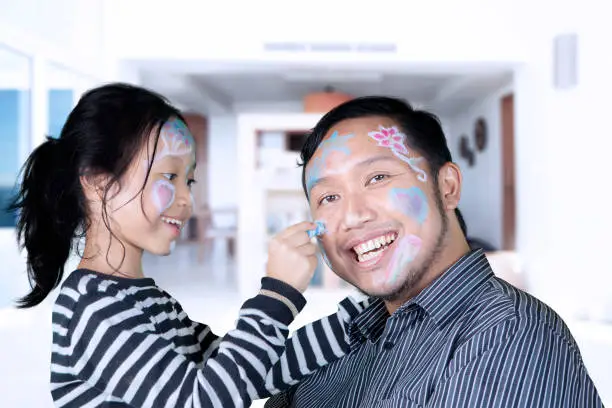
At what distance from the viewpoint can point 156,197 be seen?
112 cm

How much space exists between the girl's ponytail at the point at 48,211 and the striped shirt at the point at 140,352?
0.51 ft

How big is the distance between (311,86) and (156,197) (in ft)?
28.2

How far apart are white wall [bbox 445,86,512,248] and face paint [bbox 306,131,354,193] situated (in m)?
7.08

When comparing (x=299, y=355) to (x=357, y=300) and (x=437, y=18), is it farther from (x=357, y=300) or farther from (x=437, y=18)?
(x=437, y=18)

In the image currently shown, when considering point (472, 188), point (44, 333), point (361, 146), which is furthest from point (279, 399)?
point (472, 188)

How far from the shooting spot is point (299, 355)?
1.22 metres

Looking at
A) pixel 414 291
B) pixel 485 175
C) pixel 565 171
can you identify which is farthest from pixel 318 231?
pixel 485 175

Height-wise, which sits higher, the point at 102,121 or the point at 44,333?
the point at 102,121

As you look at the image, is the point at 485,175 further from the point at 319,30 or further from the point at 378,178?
the point at 378,178

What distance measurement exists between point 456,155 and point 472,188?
1.29 m

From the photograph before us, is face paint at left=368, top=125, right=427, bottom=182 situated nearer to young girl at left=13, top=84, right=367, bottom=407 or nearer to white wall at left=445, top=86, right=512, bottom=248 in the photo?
young girl at left=13, top=84, right=367, bottom=407

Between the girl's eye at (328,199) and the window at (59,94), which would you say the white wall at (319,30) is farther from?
the girl's eye at (328,199)

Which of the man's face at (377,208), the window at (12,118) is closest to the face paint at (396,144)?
the man's face at (377,208)

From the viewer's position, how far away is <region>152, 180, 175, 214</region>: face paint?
3.67 ft
